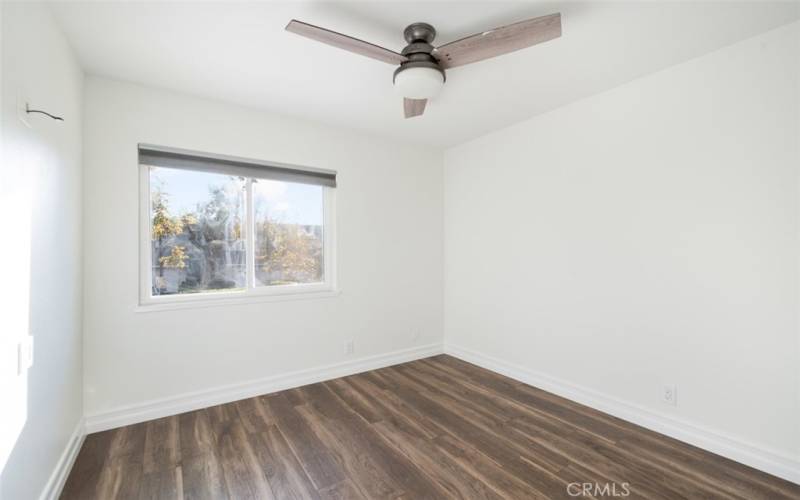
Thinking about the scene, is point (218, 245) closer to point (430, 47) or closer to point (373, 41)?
point (373, 41)

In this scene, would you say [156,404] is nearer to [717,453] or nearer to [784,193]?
[717,453]

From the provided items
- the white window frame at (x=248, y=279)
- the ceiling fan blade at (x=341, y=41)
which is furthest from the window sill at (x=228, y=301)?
the ceiling fan blade at (x=341, y=41)

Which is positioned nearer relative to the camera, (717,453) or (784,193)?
(784,193)

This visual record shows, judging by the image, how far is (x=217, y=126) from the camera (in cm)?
288

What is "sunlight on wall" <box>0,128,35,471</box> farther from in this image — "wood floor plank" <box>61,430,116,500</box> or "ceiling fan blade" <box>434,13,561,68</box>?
"ceiling fan blade" <box>434,13,561,68</box>

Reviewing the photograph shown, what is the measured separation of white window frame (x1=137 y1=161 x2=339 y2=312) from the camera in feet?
8.73

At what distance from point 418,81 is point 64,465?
289 cm

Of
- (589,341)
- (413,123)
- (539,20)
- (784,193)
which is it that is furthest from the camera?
(413,123)

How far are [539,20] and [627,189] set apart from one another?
1.57m

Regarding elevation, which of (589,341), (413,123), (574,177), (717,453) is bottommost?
(717,453)

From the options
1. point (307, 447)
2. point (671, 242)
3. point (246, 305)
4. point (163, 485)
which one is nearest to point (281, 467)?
point (307, 447)

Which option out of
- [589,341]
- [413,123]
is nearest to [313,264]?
[413,123]

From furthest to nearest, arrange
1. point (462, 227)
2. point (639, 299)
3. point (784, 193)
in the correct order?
point (462, 227), point (639, 299), point (784, 193)

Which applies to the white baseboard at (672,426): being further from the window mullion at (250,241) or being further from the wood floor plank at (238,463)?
the window mullion at (250,241)
